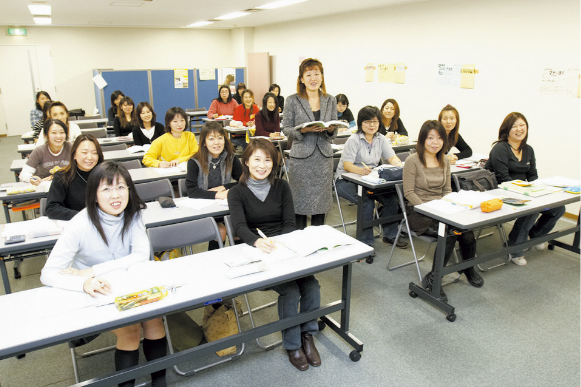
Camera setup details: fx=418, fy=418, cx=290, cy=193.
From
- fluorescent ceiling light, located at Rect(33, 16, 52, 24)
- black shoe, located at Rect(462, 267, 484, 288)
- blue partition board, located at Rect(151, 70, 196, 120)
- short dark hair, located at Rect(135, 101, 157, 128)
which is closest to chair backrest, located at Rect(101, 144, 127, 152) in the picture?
short dark hair, located at Rect(135, 101, 157, 128)

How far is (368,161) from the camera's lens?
156 inches

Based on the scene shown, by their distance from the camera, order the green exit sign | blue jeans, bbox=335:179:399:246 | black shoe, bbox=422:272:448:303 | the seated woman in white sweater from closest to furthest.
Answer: the seated woman in white sweater < black shoe, bbox=422:272:448:303 < blue jeans, bbox=335:179:399:246 < the green exit sign

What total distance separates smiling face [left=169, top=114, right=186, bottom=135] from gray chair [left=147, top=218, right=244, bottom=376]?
69.5 inches

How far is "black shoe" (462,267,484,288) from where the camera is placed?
325cm

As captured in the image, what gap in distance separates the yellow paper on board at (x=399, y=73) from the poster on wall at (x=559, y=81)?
2302 mm

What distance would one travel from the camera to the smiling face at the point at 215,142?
3.30m

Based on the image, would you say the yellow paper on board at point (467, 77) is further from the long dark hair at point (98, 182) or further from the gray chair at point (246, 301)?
the long dark hair at point (98, 182)

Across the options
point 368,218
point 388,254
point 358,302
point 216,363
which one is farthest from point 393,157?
point 216,363

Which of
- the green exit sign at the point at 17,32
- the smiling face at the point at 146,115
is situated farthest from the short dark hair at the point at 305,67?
the green exit sign at the point at 17,32

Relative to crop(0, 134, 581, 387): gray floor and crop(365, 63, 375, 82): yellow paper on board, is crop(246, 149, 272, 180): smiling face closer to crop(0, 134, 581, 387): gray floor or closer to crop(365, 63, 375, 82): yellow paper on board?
crop(0, 134, 581, 387): gray floor

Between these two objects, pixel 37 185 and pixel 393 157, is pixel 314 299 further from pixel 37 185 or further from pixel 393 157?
pixel 37 185

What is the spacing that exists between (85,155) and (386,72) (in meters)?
5.54

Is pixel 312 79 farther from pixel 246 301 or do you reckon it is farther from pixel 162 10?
pixel 162 10

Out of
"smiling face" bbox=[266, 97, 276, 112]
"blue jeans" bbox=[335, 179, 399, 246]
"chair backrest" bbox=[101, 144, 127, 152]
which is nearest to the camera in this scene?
"blue jeans" bbox=[335, 179, 399, 246]
